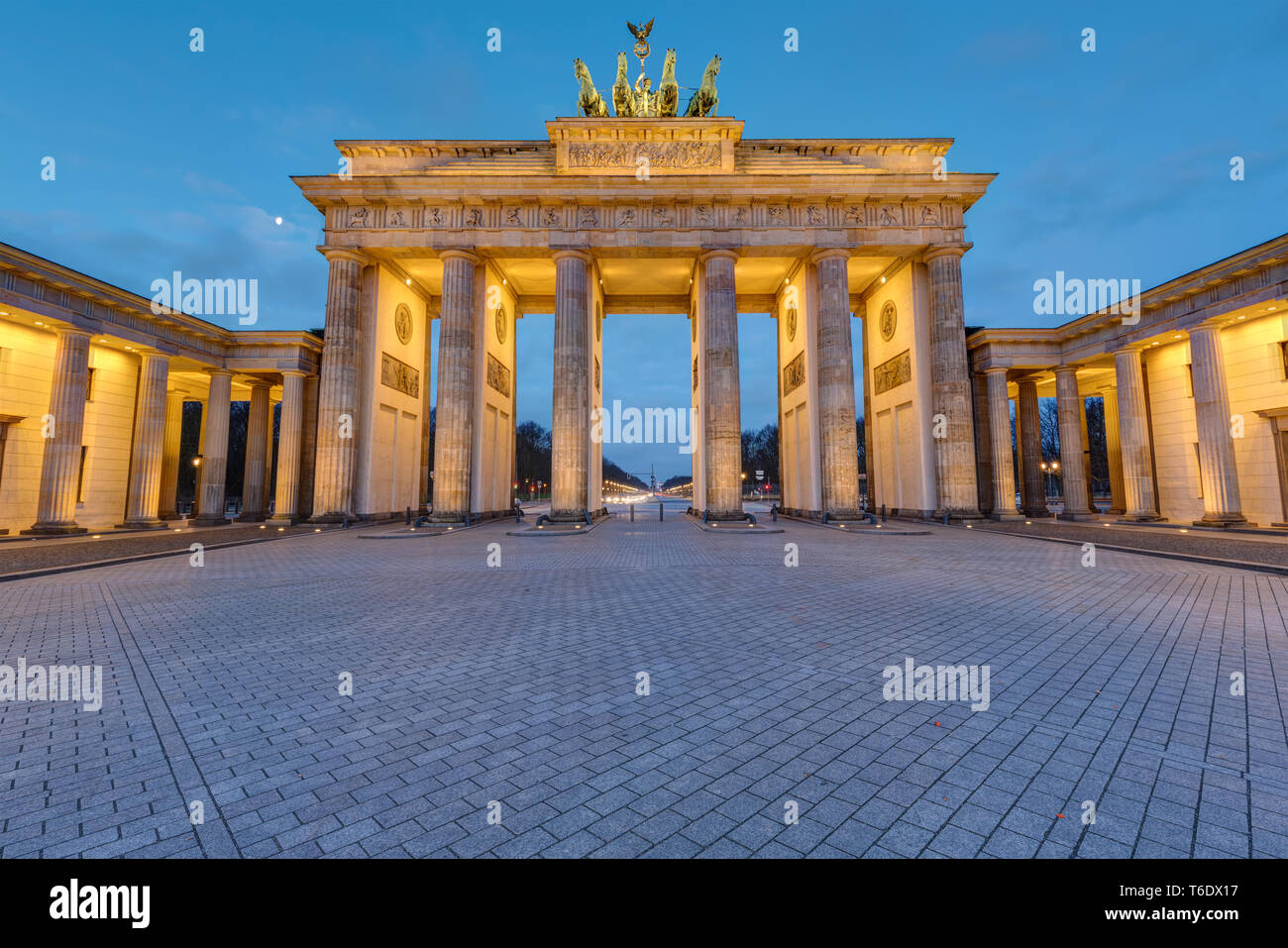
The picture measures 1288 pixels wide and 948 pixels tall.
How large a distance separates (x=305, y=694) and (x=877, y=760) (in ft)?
14.0

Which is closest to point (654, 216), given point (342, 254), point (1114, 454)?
point (342, 254)

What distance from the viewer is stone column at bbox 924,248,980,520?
895 inches

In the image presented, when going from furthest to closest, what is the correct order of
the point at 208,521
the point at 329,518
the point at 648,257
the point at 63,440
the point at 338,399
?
1. the point at 208,521
2. the point at 648,257
3. the point at 338,399
4. the point at 329,518
5. the point at 63,440

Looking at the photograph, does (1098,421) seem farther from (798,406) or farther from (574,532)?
(574,532)

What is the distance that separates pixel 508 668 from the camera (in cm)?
466

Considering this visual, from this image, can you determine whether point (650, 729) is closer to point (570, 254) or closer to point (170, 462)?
point (570, 254)

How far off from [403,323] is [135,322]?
1070 cm

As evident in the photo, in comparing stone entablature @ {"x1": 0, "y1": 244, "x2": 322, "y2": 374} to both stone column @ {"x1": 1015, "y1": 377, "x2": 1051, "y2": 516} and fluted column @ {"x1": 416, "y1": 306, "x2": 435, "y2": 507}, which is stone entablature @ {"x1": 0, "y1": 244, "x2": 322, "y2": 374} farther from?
stone column @ {"x1": 1015, "y1": 377, "x2": 1051, "y2": 516}

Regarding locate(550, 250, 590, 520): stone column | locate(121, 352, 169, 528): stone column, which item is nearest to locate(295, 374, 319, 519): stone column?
locate(121, 352, 169, 528): stone column

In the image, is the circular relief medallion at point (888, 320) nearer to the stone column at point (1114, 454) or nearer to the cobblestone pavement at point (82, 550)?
the stone column at point (1114, 454)

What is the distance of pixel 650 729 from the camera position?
3.43 m

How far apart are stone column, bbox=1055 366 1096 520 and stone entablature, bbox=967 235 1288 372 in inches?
52.1

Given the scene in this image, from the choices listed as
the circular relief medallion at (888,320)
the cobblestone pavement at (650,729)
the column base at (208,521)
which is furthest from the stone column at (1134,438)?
the column base at (208,521)
